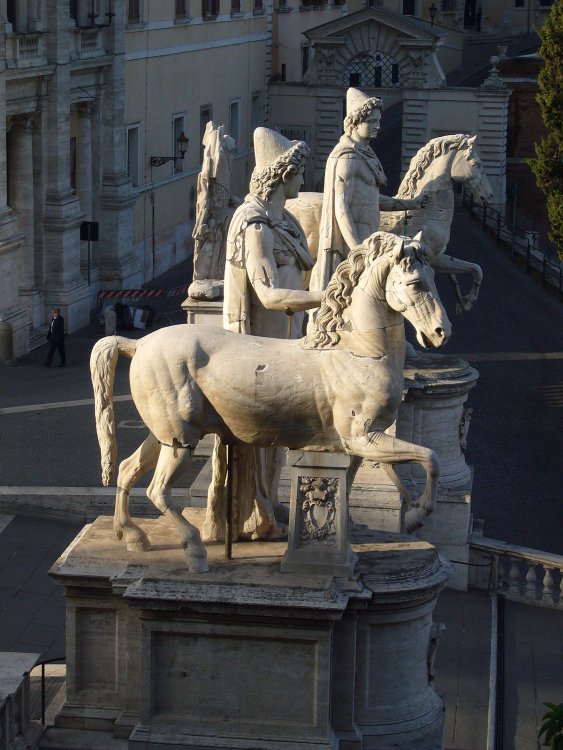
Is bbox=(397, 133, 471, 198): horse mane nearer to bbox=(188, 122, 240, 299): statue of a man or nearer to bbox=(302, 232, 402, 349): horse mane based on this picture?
bbox=(188, 122, 240, 299): statue of a man

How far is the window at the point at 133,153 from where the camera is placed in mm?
36469

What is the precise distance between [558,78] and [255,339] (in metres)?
18.4

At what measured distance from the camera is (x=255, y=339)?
10.8 metres

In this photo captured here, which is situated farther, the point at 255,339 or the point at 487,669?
the point at 487,669

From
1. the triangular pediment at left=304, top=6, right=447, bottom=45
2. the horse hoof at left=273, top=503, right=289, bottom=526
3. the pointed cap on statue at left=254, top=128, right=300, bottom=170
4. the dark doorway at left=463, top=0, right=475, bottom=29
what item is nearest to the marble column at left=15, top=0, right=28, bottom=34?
the pointed cap on statue at left=254, top=128, right=300, bottom=170

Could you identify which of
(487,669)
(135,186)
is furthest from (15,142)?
(487,669)

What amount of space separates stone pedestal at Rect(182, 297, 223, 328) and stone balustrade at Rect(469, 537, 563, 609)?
15.5ft

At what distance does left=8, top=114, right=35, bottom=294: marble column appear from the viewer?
29.6m

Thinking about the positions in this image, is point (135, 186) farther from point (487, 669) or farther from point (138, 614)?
point (138, 614)

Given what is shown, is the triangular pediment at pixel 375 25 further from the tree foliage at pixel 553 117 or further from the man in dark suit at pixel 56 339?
the man in dark suit at pixel 56 339

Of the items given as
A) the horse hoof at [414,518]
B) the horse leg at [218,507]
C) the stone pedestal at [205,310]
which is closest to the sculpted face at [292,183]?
the horse leg at [218,507]

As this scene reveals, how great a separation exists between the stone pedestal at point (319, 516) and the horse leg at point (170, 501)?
0.51 metres

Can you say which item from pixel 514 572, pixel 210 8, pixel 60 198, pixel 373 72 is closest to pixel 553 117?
pixel 60 198

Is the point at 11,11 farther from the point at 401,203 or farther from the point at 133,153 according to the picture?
the point at 401,203
